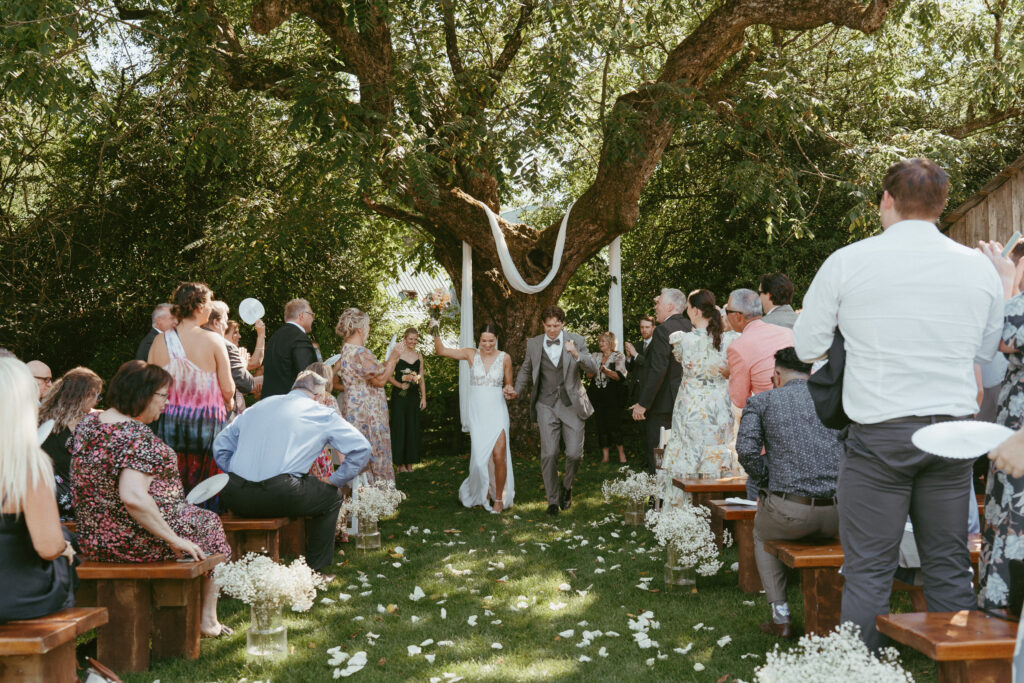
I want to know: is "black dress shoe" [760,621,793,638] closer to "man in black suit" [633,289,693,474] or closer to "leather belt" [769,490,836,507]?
"leather belt" [769,490,836,507]

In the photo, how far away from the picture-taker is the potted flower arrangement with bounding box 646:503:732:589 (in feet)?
17.6

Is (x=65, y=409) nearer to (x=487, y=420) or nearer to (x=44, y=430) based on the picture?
(x=44, y=430)

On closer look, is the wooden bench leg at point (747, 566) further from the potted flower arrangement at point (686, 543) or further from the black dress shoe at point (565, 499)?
the black dress shoe at point (565, 499)

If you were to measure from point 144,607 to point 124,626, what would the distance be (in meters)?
0.13

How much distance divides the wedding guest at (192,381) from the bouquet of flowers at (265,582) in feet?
5.69

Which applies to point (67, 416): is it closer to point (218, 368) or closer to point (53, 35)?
point (218, 368)

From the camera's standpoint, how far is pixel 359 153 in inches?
322

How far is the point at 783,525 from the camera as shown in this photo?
436 centimetres

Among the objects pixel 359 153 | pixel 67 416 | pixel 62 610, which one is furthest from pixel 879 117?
pixel 62 610

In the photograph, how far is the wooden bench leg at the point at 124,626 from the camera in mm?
4207

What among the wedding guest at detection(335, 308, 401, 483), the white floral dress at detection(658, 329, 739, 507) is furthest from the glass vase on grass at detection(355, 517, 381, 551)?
the white floral dress at detection(658, 329, 739, 507)

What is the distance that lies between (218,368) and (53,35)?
4030 millimetres

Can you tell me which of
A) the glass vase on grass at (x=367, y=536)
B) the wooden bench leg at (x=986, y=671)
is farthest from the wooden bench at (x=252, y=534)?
the wooden bench leg at (x=986, y=671)

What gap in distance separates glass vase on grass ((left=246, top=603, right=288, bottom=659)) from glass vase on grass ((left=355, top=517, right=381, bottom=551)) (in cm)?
247
